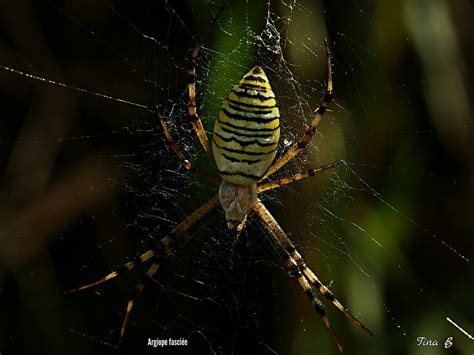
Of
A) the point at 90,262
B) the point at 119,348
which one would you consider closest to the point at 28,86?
the point at 90,262

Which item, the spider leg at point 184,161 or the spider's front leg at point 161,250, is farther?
the spider's front leg at point 161,250

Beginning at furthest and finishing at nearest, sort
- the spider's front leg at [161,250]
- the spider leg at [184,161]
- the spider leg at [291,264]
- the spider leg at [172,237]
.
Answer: the spider leg at [172,237], the spider's front leg at [161,250], the spider leg at [291,264], the spider leg at [184,161]

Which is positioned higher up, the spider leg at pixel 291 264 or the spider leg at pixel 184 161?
the spider leg at pixel 184 161

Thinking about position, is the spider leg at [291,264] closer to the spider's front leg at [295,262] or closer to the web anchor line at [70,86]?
the spider's front leg at [295,262]

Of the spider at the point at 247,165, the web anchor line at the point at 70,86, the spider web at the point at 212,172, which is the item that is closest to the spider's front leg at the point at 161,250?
the spider at the point at 247,165

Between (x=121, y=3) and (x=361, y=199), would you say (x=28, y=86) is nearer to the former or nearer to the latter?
(x=121, y=3)

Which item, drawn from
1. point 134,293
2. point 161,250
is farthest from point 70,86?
point 134,293

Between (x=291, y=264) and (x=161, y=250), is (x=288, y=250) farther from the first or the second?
(x=161, y=250)
